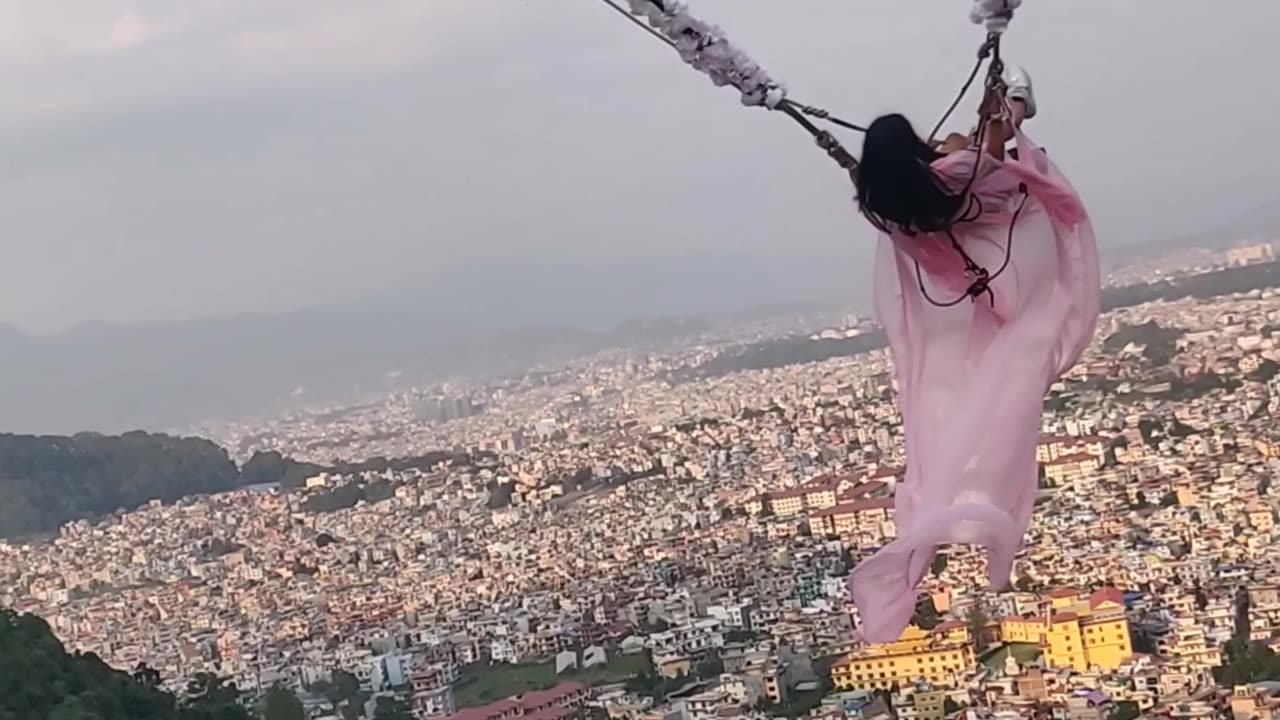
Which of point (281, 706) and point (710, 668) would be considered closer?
point (281, 706)

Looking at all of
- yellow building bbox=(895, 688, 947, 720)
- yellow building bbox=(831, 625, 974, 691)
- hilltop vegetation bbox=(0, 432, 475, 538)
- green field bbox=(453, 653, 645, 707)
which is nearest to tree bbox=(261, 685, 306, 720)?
green field bbox=(453, 653, 645, 707)

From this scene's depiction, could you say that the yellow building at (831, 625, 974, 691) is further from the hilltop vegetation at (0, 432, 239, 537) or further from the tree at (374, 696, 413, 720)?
the hilltop vegetation at (0, 432, 239, 537)

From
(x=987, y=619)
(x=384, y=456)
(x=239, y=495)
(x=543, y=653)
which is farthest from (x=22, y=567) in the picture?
(x=987, y=619)

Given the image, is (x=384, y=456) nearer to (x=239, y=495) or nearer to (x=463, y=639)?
(x=239, y=495)

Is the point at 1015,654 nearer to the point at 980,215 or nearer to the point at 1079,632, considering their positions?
the point at 1079,632

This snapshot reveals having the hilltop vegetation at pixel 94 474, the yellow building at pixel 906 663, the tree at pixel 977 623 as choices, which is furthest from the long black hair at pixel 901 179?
the hilltop vegetation at pixel 94 474

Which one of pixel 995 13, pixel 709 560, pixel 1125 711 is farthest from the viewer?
pixel 709 560

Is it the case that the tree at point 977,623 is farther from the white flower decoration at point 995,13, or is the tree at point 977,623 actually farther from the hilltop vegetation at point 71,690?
the white flower decoration at point 995,13

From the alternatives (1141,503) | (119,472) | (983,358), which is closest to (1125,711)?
(1141,503)
